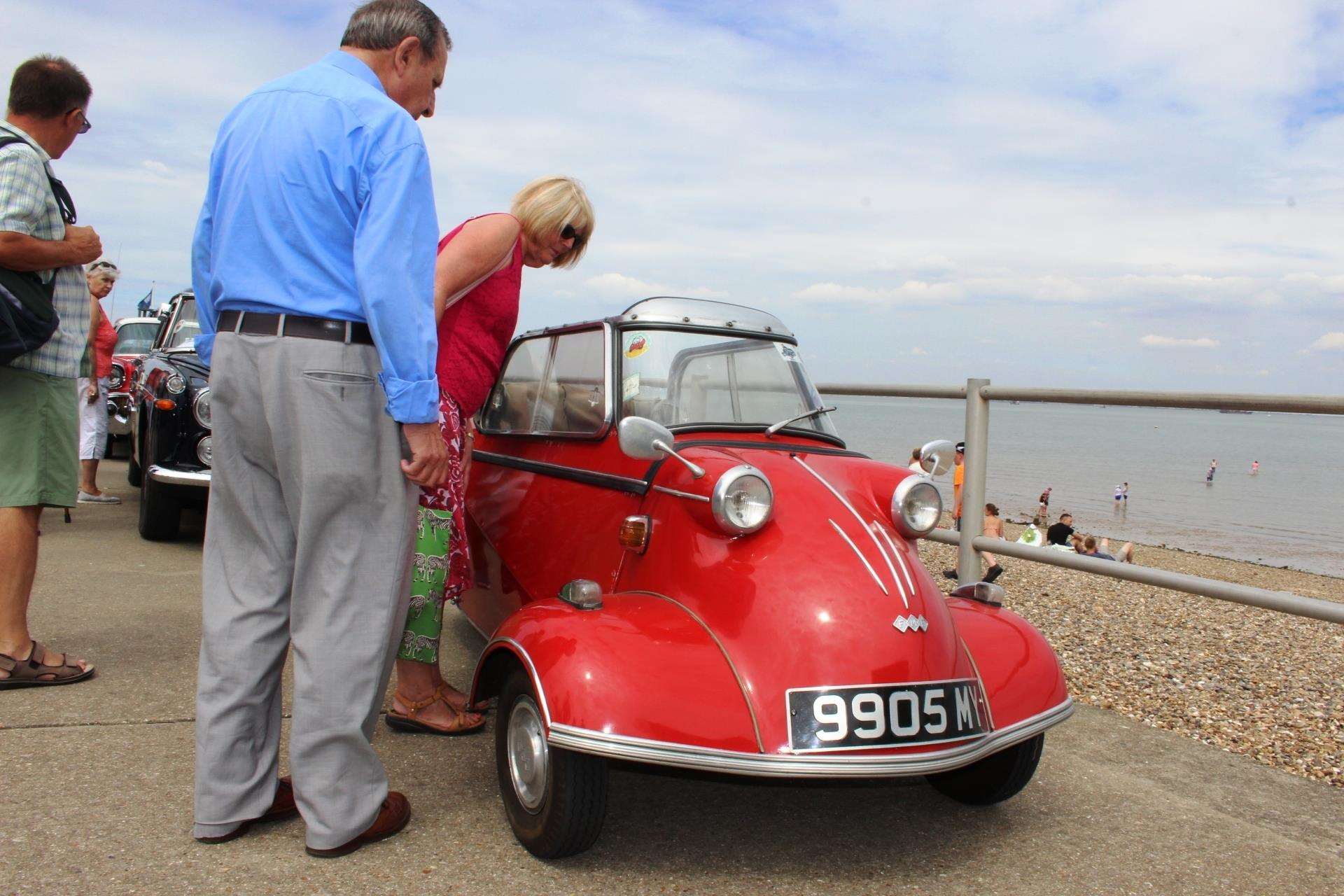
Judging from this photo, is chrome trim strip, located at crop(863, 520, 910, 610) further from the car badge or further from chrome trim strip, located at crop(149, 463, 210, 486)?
chrome trim strip, located at crop(149, 463, 210, 486)

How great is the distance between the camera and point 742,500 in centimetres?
283

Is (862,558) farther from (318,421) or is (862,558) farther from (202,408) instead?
(202,408)

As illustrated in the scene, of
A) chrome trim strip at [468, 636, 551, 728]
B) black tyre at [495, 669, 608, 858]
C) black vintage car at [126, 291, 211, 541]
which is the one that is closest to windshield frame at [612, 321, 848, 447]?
chrome trim strip at [468, 636, 551, 728]

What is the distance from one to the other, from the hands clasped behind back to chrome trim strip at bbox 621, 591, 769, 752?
0.72 m

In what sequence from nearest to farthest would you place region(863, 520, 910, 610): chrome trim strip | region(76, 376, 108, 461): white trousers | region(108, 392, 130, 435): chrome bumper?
region(863, 520, 910, 610): chrome trim strip < region(76, 376, 108, 461): white trousers < region(108, 392, 130, 435): chrome bumper

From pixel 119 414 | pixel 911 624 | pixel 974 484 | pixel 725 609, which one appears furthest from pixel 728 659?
pixel 119 414

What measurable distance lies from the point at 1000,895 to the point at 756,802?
79cm

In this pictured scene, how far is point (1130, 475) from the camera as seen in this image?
39.9 metres

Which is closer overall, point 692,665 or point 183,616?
point 692,665

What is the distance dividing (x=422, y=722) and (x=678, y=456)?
143cm

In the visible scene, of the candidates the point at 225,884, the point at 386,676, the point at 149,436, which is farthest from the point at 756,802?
the point at 149,436

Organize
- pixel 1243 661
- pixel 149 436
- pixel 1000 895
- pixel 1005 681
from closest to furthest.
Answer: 1. pixel 1000 895
2. pixel 1005 681
3. pixel 1243 661
4. pixel 149 436

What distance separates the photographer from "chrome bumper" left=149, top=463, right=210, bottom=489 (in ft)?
21.1

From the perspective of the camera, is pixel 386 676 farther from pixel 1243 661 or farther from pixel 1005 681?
pixel 1243 661
